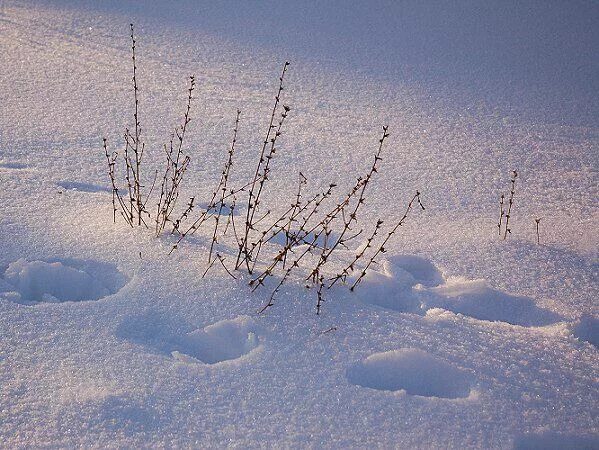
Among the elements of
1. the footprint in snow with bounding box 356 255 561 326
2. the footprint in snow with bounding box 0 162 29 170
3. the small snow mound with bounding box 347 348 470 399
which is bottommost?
the small snow mound with bounding box 347 348 470 399

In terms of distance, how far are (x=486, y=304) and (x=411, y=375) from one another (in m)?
0.57

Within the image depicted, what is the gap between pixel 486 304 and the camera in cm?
251

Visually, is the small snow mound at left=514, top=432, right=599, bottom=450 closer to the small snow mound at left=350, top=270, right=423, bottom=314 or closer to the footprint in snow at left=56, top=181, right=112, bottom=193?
the small snow mound at left=350, top=270, right=423, bottom=314

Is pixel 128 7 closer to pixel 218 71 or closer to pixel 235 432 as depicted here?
pixel 218 71

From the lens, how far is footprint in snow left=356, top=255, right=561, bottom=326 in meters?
2.46

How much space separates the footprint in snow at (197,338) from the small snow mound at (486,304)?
74 centimetres

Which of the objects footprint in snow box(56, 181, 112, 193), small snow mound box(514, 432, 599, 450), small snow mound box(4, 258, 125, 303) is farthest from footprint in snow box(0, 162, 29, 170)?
small snow mound box(514, 432, 599, 450)

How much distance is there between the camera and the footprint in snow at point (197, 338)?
2102mm

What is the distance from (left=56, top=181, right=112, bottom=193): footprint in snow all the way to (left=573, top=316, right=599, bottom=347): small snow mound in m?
2.07

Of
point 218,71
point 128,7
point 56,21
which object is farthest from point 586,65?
point 56,21

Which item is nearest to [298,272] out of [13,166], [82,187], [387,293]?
[387,293]

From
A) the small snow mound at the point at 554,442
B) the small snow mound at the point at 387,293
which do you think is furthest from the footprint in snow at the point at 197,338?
the small snow mound at the point at 554,442

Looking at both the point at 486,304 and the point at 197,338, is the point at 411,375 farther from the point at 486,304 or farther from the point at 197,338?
the point at 197,338

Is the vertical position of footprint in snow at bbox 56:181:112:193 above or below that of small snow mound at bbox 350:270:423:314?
above
